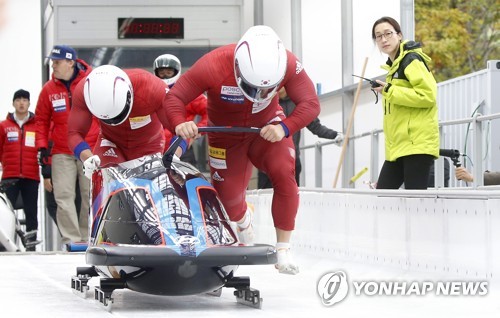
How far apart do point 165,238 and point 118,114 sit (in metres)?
1.44

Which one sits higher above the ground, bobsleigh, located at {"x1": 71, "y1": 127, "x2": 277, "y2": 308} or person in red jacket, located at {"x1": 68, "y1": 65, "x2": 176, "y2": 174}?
person in red jacket, located at {"x1": 68, "y1": 65, "x2": 176, "y2": 174}

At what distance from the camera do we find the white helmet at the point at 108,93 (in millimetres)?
7328

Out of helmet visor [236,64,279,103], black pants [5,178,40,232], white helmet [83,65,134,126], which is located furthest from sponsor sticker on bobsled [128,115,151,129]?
black pants [5,178,40,232]

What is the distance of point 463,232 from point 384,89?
139 centimetres

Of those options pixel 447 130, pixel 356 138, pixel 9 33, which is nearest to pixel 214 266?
pixel 447 130

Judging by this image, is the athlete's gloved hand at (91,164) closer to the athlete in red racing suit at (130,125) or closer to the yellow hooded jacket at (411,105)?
the athlete in red racing suit at (130,125)

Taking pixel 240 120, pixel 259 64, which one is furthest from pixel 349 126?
pixel 259 64

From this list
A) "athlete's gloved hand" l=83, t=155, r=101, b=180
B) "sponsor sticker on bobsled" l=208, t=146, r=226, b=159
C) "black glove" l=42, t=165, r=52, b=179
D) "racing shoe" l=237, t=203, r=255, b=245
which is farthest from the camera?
"black glove" l=42, t=165, r=52, b=179

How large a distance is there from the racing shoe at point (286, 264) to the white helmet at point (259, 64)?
3.38 feet

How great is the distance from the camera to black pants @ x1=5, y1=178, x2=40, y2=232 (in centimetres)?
1339

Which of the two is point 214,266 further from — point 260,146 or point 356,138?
point 356,138

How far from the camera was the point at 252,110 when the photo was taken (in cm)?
729

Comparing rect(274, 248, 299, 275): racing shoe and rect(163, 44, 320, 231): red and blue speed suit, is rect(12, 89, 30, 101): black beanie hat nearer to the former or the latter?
rect(163, 44, 320, 231): red and blue speed suit

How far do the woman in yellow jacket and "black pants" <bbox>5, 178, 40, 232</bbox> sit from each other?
6006 millimetres
